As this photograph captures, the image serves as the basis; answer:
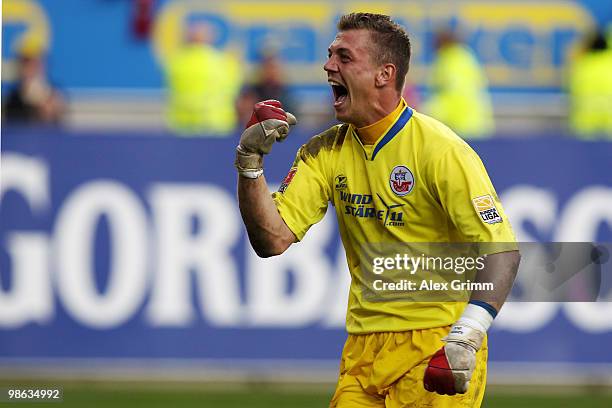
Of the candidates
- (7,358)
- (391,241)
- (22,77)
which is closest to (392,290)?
(391,241)

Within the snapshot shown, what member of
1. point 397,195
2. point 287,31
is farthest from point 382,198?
point 287,31

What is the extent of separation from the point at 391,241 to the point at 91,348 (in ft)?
16.8

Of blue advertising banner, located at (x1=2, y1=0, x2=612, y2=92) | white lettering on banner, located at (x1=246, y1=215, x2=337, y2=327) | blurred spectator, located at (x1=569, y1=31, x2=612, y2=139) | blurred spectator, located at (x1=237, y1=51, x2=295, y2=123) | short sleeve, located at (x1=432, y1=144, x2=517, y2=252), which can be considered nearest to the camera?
short sleeve, located at (x1=432, y1=144, x2=517, y2=252)

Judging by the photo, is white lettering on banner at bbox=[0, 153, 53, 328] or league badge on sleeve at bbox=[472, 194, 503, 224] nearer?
league badge on sleeve at bbox=[472, 194, 503, 224]

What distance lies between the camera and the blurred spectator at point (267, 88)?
14.3 m

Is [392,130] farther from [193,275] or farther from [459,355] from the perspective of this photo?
[193,275]

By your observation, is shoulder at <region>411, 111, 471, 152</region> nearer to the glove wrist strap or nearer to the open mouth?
the open mouth

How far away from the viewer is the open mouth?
216 inches

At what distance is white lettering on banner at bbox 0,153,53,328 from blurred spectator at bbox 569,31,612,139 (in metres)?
5.59

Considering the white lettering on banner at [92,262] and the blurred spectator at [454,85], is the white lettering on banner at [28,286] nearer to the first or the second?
the white lettering on banner at [92,262]

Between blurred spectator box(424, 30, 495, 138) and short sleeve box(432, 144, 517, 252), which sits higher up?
blurred spectator box(424, 30, 495, 138)

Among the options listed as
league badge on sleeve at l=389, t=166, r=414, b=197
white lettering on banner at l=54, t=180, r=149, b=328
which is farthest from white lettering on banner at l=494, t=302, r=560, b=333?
league badge on sleeve at l=389, t=166, r=414, b=197

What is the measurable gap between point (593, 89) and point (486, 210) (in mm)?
10036

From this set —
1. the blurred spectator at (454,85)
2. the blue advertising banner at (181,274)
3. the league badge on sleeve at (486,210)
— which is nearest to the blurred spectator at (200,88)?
the blurred spectator at (454,85)
